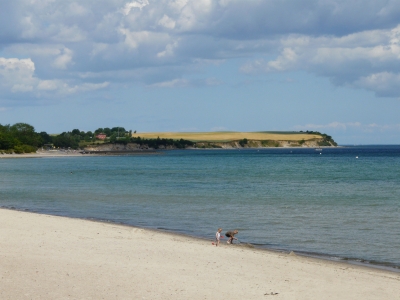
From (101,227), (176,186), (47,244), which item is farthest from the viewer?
(176,186)

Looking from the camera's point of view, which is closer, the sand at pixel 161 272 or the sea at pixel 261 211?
the sand at pixel 161 272

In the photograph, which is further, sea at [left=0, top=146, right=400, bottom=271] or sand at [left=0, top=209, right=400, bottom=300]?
sea at [left=0, top=146, right=400, bottom=271]

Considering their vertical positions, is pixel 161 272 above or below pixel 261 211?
above

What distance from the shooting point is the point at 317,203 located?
3653 cm

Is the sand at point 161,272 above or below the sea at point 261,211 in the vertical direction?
above

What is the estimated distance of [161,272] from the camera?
14477 millimetres

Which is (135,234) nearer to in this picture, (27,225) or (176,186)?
(27,225)

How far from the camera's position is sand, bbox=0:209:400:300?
41.3 ft

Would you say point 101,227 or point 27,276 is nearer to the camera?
point 27,276

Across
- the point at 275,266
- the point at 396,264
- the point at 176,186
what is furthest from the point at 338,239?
the point at 176,186

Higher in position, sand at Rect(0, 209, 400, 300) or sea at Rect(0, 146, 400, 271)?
sand at Rect(0, 209, 400, 300)

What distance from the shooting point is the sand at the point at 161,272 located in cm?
1258

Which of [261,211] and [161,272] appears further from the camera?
[261,211]

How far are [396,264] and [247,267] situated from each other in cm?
525
